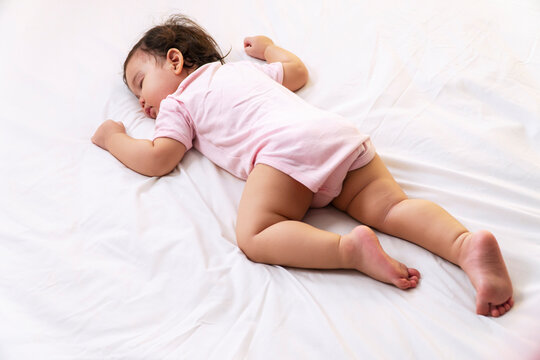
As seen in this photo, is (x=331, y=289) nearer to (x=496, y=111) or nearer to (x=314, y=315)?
(x=314, y=315)

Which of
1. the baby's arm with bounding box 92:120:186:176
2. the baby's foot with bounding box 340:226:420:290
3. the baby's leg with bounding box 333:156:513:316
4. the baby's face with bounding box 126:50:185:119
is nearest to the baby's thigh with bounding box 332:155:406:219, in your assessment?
the baby's leg with bounding box 333:156:513:316

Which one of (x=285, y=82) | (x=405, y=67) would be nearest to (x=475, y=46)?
(x=405, y=67)

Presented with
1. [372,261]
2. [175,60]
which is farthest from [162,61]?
[372,261]

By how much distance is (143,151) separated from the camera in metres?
1.18

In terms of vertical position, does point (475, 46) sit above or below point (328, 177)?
above

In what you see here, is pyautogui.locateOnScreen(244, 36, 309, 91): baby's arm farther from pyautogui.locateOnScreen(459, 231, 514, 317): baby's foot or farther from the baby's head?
pyautogui.locateOnScreen(459, 231, 514, 317): baby's foot

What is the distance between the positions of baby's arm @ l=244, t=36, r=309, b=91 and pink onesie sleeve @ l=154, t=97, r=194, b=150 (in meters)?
0.30

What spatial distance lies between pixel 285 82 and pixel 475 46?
556 millimetres

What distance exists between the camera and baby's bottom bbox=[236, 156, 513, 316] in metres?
0.86

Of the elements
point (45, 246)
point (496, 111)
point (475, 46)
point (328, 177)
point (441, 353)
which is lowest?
point (45, 246)

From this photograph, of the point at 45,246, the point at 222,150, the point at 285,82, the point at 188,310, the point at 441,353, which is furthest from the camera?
the point at 285,82

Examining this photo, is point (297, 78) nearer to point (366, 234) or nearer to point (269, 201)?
point (269, 201)

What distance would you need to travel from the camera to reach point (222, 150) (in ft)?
3.92

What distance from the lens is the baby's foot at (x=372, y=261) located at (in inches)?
34.7
